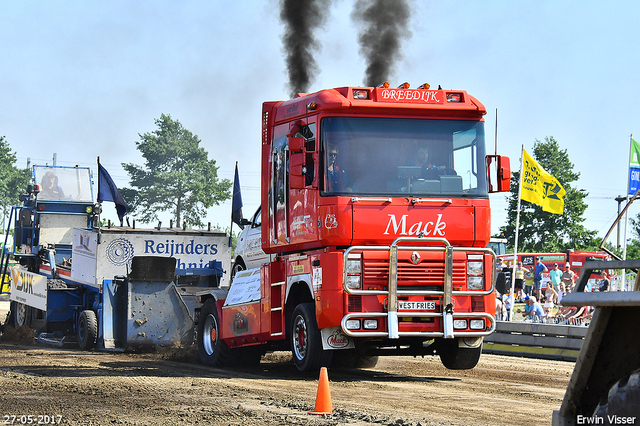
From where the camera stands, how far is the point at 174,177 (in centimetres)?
7125

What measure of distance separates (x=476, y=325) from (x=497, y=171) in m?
1.98

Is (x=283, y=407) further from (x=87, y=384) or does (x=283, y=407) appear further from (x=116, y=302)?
(x=116, y=302)

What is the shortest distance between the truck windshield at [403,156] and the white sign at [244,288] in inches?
96.3

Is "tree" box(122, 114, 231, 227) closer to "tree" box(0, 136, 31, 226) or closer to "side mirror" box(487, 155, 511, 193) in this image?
"tree" box(0, 136, 31, 226)

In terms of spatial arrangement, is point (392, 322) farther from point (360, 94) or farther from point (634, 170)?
point (634, 170)

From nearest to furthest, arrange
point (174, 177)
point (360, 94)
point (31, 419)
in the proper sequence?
point (31, 419), point (360, 94), point (174, 177)

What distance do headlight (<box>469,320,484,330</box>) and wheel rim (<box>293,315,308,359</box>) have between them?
6.93 ft

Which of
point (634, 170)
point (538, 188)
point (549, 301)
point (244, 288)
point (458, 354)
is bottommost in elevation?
point (458, 354)

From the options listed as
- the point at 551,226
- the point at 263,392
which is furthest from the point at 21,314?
the point at 551,226

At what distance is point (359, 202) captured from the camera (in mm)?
10109

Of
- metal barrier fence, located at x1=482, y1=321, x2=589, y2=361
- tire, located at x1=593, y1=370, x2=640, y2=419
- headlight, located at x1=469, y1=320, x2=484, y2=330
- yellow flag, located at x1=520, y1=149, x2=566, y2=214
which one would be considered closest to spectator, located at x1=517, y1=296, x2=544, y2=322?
metal barrier fence, located at x1=482, y1=321, x2=589, y2=361

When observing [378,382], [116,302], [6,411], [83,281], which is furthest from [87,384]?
[83,281]

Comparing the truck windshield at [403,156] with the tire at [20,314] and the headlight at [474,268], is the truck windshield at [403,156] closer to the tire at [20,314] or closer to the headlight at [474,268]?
the headlight at [474,268]

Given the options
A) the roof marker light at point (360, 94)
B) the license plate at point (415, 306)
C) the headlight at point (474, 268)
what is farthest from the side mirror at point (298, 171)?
the headlight at point (474, 268)
